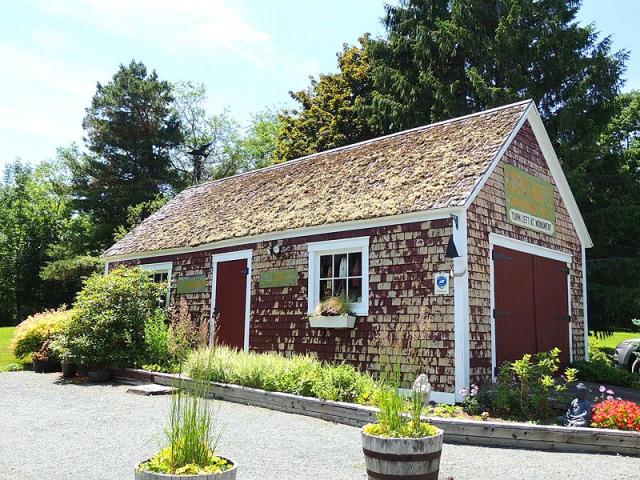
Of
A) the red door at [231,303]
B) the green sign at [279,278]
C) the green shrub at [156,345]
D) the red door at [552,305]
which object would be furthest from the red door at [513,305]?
the green shrub at [156,345]

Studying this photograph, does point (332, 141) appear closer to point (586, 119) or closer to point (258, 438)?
point (586, 119)

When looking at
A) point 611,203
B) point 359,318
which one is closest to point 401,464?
point 359,318

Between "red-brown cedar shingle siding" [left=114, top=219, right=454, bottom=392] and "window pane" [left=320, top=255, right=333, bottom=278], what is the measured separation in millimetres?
326

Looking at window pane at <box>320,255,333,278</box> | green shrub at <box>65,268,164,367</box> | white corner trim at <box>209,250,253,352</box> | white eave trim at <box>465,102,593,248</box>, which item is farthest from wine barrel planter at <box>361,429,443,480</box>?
→ green shrub at <box>65,268,164,367</box>

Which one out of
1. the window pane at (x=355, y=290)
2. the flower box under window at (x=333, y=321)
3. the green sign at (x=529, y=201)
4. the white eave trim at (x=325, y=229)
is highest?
the green sign at (x=529, y=201)

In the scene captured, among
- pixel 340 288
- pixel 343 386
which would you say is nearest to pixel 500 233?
pixel 340 288

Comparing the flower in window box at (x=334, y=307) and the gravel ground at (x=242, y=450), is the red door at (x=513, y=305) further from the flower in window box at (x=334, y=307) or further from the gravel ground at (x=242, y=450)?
the gravel ground at (x=242, y=450)

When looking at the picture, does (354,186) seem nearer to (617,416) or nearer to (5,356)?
(617,416)

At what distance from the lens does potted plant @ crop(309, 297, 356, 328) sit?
1069 cm

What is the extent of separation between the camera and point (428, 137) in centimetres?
1279

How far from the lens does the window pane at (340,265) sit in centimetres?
1127

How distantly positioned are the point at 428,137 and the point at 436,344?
16.9ft

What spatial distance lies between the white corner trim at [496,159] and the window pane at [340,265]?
2.79 m

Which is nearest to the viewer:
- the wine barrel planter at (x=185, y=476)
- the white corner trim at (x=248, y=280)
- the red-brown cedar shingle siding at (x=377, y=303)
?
the wine barrel planter at (x=185, y=476)
